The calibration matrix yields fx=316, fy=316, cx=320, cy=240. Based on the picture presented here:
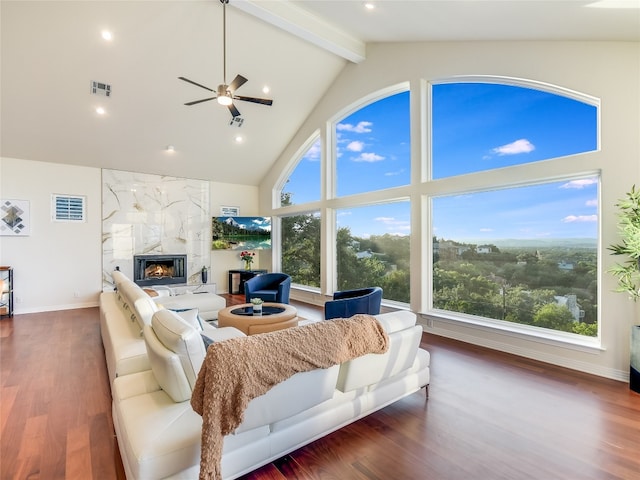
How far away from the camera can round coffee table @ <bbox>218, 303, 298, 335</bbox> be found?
3895 mm

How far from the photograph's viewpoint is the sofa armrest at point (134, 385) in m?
2.07

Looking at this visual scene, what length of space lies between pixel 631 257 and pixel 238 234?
7.34 meters

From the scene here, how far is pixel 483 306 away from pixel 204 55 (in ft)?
19.1

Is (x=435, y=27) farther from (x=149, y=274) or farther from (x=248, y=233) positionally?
(x=149, y=274)

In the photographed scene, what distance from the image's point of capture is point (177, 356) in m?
1.80

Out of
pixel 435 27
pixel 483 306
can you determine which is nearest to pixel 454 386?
pixel 483 306

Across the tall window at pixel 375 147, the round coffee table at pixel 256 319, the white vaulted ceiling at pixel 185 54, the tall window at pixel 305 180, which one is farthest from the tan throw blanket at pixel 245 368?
the tall window at pixel 305 180

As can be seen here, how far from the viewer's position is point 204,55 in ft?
17.0

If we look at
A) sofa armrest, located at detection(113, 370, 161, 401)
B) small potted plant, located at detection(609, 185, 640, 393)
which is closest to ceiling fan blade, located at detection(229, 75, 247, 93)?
sofa armrest, located at detection(113, 370, 161, 401)

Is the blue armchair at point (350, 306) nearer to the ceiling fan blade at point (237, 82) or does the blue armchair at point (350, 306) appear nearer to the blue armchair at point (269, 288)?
the blue armchair at point (269, 288)

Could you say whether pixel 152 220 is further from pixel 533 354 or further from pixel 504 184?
pixel 533 354

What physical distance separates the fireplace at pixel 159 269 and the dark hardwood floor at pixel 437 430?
12.6ft

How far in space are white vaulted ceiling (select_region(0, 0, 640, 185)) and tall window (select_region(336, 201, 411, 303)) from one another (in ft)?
8.81

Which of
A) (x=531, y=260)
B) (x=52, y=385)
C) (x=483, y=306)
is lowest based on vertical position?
(x=52, y=385)
